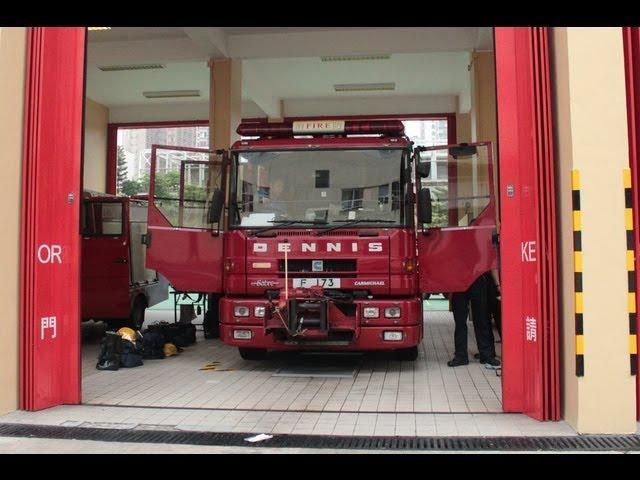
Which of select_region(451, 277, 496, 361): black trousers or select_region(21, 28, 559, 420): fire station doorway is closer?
select_region(21, 28, 559, 420): fire station doorway

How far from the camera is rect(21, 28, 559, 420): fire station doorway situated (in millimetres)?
4848

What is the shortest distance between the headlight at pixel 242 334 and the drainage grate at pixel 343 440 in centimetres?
248

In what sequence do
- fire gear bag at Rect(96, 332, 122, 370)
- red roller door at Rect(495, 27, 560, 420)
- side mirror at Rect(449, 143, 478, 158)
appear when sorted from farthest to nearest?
1. fire gear bag at Rect(96, 332, 122, 370)
2. side mirror at Rect(449, 143, 478, 158)
3. red roller door at Rect(495, 27, 560, 420)

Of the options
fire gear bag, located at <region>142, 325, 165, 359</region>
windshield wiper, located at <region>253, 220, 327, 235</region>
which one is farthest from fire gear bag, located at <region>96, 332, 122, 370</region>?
windshield wiper, located at <region>253, 220, 327, 235</region>

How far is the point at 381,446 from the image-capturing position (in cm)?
425

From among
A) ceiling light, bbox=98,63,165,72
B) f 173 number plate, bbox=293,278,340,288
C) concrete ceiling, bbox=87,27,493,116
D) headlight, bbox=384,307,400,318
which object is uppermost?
ceiling light, bbox=98,63,165,72

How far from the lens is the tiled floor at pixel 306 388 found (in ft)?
18.0

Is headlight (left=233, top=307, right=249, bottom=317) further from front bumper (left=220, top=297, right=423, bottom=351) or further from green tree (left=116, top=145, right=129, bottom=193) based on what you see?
green tree (left=116, top=145, right=129, bottom=193)

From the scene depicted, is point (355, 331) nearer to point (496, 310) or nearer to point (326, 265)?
point (326, 265)

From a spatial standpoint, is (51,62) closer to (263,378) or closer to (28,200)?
(28,200)

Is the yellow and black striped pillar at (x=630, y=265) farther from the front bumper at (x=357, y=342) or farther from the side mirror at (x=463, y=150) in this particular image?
the front bumper at (x=357, y=342)

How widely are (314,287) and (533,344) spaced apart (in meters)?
2.76

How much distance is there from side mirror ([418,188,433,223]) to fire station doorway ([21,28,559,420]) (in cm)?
182

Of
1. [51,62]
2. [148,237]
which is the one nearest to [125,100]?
[148,237]
